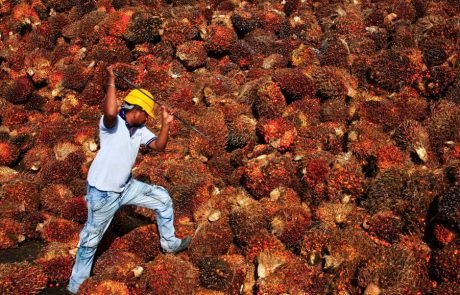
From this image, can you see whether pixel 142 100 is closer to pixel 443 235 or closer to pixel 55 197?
pixel 55 197

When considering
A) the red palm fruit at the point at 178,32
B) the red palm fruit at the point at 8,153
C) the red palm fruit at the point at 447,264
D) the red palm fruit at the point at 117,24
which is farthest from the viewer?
the red palm fruit at the point at 117,24

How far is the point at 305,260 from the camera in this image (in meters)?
5.13

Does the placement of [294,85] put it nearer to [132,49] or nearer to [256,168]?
[256,168]

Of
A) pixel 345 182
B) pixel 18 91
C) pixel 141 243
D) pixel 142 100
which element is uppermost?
pixel 142 100

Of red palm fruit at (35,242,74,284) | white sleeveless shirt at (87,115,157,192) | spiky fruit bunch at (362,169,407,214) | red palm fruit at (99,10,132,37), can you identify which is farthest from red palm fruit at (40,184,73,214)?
red palm fruit at (99,10,132,37)

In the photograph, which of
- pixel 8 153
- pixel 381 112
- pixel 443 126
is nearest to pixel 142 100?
pixel 381 112

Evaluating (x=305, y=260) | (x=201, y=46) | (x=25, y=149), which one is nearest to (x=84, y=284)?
(x=305, y=260)

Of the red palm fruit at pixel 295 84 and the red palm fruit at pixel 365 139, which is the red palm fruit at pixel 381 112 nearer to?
the red palm fruit at pixel 365 139

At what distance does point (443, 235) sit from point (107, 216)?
3.35 metres

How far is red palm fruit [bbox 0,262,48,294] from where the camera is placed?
511 cm

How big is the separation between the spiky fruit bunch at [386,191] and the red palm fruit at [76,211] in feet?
10.9

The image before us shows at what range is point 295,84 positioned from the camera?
731cm

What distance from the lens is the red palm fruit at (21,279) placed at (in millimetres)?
5109

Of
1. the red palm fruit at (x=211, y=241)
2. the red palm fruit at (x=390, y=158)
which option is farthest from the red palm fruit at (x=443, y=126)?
the red palm fruit at (x=211, y=241)
